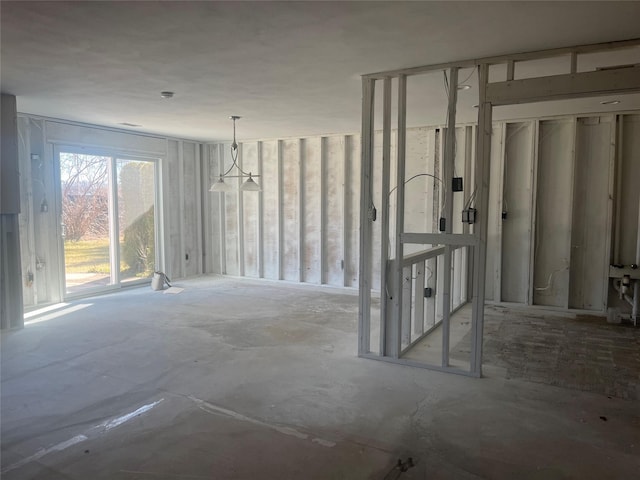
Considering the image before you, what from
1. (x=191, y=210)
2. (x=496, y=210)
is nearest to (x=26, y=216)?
(x=191, y=210)

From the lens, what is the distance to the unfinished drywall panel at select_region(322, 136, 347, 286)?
24.1ft

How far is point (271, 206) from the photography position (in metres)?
8.09

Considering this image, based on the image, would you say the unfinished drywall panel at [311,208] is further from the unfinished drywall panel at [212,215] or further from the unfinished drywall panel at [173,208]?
the unfinished drywall panel at [173,208]

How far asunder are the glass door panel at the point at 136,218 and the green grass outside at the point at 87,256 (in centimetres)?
25

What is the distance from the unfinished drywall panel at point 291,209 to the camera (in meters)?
7.77

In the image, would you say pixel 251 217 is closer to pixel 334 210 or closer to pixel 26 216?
pixel 334 210

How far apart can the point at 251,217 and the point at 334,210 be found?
5.60ft

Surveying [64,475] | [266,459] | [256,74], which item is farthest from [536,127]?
[64,475]

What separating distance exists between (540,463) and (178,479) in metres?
1.92

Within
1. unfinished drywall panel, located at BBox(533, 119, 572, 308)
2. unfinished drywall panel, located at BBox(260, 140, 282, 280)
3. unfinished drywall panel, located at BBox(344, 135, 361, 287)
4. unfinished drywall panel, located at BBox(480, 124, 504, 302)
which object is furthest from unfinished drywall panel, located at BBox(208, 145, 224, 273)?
unfinished drywall panel, located at BBox(533, 119, 572, 308)

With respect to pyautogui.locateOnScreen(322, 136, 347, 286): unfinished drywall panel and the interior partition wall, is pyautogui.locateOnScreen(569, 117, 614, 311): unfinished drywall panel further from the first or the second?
pyautogui.locateOnScreen(322, 136, 347, 286): unfinished drywall panel

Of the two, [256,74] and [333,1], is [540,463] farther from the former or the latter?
[256,74]

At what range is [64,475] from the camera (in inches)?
Result: 93.1

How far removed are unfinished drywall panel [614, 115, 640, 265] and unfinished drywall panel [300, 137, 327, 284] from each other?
4.11 metres
